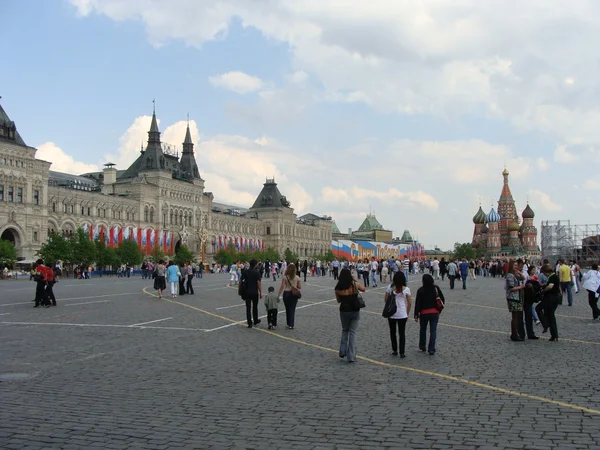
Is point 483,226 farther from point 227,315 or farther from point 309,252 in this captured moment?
point 227,315

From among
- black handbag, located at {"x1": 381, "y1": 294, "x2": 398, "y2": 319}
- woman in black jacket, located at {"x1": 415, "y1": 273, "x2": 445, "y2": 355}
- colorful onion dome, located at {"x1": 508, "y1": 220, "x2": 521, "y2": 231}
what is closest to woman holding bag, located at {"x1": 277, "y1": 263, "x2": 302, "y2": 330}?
black handbag, located at {"x1": 381, "y1": 294, "x2": 398, "y2": 319}

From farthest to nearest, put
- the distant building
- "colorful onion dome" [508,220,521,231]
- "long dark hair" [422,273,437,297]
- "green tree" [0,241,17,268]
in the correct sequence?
"colorful onion dome" [508,220,521,231], the distant building, "green tree" [0,241,17,268], "long dark hair" [422,273,437,297]

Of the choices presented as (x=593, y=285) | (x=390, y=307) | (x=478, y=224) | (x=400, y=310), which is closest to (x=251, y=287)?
(x=390, y=307)

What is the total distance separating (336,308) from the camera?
72.0ft

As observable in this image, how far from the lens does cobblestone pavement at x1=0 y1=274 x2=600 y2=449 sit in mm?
6352

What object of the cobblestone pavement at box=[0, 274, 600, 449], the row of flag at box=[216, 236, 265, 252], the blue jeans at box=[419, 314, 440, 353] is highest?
the row of flag at box=[216, 236, 265, 252]

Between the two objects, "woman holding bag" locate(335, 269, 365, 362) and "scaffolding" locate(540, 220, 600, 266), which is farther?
"scaffolding" locate(540, 220, 600, 266)

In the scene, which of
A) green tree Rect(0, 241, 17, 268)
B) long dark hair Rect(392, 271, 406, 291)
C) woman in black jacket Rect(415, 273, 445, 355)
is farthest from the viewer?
green tree Rect(0, 241, 17, 268)

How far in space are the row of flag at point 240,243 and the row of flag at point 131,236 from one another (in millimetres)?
16438

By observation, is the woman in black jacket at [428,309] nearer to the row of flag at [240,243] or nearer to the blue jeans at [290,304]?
the blue jeans at [290,304]

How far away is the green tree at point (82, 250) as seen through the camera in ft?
216

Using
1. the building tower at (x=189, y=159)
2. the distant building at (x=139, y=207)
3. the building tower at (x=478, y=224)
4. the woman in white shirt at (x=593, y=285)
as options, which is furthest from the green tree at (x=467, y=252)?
the woman in white shirt at (x=593, y=285)

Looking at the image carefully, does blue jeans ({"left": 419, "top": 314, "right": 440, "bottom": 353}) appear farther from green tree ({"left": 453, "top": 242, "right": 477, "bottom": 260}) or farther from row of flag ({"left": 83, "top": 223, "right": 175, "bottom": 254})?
green tree ({"left": 453, "top": 242, "right": 477, "bottom": 260})

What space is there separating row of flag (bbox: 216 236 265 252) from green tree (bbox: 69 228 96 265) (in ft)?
151
